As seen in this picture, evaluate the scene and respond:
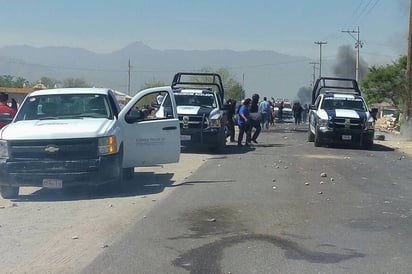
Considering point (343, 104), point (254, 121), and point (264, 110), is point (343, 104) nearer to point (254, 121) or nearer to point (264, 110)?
point (254, 121)

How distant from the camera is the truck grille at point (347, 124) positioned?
2506 centimetres

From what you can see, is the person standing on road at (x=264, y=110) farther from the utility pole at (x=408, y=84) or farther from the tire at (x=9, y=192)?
the tire at (x=9, y=192)

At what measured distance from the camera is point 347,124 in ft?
82.5

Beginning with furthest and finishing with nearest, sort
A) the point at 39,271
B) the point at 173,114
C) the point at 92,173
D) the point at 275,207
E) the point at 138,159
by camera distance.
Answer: the point at 173,114 < the point at 138,159 < the point at 92,173 < the point at 275,207 < the point at 39,271

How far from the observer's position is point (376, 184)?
14.8 meters

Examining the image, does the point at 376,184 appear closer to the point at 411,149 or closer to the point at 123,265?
the point at 123,265

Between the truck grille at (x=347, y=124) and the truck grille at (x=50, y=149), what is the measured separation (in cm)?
1431

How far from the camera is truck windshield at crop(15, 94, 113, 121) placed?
44.4ft

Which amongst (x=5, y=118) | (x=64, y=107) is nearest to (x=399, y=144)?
(x=64, y=107)

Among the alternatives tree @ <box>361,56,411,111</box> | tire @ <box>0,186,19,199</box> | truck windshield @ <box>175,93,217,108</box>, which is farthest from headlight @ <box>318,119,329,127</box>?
tree @ <box>361,56,411,111</box>

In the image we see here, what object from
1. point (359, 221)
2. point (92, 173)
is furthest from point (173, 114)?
point (359, 221)

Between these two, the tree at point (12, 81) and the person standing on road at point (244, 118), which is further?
the tree at point (12, 81)

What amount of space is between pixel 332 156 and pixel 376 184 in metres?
6.85

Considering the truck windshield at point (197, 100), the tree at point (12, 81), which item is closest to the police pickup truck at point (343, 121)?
the truck windshield at point (197, 100)
